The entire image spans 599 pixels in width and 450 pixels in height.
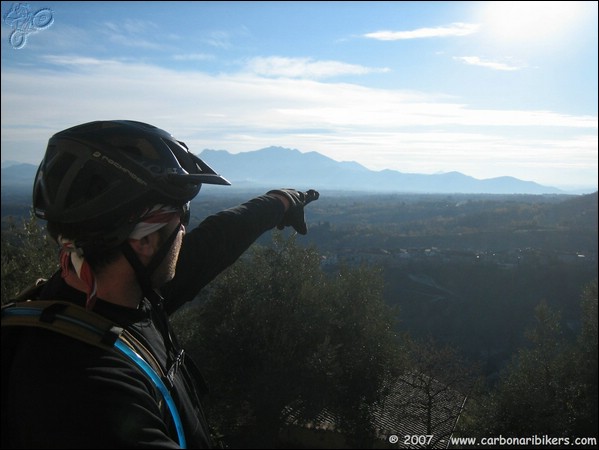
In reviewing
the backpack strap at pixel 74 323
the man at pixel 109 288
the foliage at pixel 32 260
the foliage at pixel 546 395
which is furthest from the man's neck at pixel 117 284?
the foliage at pixel 546 395

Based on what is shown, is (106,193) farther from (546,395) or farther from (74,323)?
(546,395)

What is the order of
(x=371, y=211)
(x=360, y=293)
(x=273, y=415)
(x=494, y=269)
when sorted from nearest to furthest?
(x=273, y=415) < (x=360, y=293) < (x=494, y=269) < (x=371, y=211)

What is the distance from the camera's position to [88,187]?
2045 mm

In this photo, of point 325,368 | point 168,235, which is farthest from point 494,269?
point 168,235

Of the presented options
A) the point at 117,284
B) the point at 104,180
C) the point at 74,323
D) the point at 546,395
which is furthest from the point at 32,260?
the point at 546,395

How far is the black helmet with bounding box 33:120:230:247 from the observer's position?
2000 mm

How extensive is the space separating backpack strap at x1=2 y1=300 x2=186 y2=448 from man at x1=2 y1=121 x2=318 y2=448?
1.4 inches

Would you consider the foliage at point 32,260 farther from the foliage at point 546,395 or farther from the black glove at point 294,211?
the foliage at point 546,395

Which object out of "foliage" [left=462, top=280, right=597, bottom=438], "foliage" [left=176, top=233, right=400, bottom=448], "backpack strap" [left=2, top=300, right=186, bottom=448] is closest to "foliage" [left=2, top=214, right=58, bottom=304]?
"foliage" [left=176, top=233, right=400, bottom=448]

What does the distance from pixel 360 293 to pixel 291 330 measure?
116 inches

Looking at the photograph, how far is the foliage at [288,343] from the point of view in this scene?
45.4 ft

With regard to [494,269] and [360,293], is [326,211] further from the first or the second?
[360,293]

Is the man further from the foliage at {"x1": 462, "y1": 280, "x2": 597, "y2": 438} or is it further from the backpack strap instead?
the foliage at {"x1": 462, "y1": 280, "x2": 597, "y2": 438}

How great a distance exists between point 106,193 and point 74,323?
72 cm
